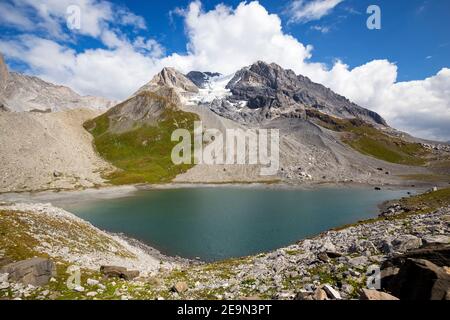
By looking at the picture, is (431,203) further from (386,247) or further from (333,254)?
(386,247)

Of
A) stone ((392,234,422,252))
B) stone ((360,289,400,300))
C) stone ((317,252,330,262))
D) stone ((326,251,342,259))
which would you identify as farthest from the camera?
stone ((326,251,342,259))

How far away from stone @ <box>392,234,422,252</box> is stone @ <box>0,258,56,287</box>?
2684 centimetres

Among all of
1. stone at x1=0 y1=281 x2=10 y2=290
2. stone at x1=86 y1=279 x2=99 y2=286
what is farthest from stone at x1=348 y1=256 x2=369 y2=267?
stone at x1=0 y1=281 x2=10 y2=290

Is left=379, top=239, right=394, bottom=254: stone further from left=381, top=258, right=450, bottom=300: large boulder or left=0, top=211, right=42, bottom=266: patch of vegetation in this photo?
left=0, top=211, right=42, bottom=266: patch of vegetation

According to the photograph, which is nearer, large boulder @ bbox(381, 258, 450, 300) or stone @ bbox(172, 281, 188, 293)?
large boulder @ bbox(381, 258, 450, 300)

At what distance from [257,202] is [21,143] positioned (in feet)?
483

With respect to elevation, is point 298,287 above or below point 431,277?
below

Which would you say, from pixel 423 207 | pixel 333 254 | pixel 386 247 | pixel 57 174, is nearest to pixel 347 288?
pixel 386 247

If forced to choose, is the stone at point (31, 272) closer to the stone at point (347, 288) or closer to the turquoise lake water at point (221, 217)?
the stone at point (347, 288)

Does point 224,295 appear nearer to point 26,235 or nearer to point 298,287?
point 298,287

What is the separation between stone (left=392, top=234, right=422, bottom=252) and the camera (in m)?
23.6

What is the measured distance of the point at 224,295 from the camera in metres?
21.5
